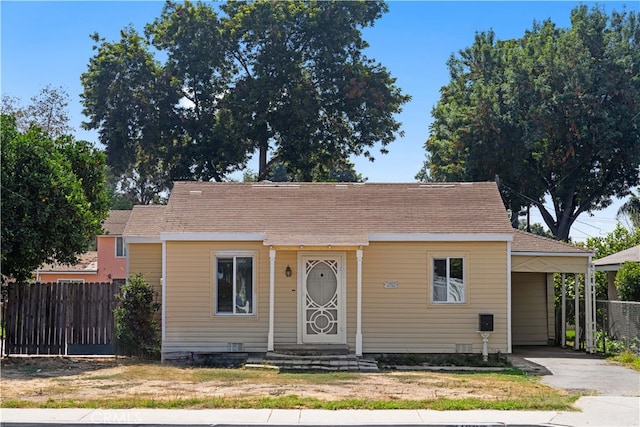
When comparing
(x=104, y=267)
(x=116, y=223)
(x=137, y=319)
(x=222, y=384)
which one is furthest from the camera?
(x=116, y=223)

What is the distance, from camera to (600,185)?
40.5 metres

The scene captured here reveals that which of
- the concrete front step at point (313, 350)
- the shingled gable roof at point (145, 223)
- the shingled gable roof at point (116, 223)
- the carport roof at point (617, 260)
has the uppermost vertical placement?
the shingled gable roof at point (116, 223)

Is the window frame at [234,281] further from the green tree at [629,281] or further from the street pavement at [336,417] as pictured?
the green tree at [629,281]

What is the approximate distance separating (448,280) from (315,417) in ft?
31.0

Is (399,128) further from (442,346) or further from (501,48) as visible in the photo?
(442,346)

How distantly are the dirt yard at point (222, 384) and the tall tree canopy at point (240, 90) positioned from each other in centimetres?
2419

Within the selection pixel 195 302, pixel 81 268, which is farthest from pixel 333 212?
pixel 81 268

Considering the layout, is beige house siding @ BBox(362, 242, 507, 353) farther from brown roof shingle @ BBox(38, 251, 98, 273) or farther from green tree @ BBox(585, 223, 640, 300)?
brown roof shingle @ BBox(38, 251, 98, 273)

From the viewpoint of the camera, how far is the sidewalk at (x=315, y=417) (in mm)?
10734

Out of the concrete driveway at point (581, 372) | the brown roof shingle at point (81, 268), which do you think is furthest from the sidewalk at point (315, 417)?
the brown roof shingle at point (81, 268)

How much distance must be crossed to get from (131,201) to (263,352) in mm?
45625

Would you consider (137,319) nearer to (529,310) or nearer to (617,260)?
(529,310)

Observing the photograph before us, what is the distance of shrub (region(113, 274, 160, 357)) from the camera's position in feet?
64.3

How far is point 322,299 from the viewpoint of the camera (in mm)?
19938
